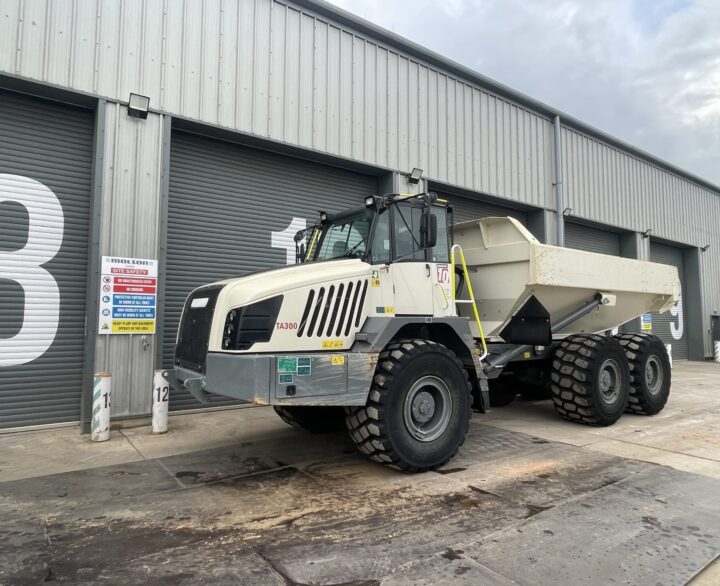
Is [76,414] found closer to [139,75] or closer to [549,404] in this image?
[139,75]

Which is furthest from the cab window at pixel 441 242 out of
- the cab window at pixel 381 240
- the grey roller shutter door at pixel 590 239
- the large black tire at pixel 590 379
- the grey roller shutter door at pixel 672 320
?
the grey roller shutter door at pixel 672 320

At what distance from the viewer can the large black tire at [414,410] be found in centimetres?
488

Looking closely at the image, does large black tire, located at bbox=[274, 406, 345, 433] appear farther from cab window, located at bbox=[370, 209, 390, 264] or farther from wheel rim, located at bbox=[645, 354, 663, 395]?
wheel rim, located at bbox=[645, 354, 663, 395]

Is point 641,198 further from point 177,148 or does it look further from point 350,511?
point 350,511

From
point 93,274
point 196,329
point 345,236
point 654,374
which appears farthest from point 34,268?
point 654,374

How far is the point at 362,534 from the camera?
3689mm

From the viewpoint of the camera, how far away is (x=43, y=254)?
24.3 ft

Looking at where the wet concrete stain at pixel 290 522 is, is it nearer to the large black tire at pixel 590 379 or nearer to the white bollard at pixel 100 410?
the white bollard at pixel 100 410

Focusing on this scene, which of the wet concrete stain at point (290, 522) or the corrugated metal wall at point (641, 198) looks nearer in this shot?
the wet concrete stain at point (290, 522)

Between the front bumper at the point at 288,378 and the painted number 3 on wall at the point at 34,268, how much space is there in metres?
3.77

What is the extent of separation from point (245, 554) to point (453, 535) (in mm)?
1530

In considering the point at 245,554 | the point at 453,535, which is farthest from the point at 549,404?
the point at 245,554

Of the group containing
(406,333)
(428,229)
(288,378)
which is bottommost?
(288,378)

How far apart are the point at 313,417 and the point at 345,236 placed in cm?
255
